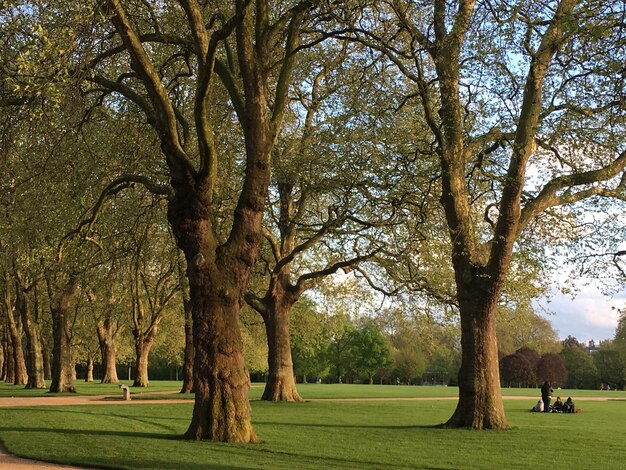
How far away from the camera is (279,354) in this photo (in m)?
30.6

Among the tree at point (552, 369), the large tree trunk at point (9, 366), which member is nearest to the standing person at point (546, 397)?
the large tree trunk at point (9, 366)

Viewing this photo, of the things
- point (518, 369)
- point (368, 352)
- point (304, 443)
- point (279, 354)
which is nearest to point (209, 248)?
point (304, 443)

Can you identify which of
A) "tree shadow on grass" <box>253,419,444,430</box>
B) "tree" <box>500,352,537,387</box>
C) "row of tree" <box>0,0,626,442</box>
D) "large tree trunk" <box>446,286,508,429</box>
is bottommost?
"tree" <box>500,352,537,387</box>

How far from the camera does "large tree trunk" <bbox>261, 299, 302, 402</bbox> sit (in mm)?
30328

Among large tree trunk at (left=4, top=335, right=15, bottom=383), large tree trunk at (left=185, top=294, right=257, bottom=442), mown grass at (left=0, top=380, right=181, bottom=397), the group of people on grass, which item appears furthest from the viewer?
large tree trunk at (left=4, top=335, right=15, bottom=383)

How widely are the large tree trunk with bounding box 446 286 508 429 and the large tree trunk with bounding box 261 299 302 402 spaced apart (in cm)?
1190

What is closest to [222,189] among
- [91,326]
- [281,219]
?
[281,219]

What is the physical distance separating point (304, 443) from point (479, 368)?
20.1 ft

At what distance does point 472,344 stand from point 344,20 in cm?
957

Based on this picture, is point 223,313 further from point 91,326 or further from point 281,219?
point 91,326

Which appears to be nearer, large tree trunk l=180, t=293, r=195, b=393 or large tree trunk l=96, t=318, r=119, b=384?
large tree trunk l=180, t=293, r=195, b=393

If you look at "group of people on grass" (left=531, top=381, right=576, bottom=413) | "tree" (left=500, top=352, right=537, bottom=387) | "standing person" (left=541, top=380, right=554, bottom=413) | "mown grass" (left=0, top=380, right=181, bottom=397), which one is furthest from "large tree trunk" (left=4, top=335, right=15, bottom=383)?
"tree" (left=500, top=352, right=537, bottom=387)

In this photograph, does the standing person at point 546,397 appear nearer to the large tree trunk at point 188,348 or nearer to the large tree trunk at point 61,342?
the large tree trunk at point 188,348

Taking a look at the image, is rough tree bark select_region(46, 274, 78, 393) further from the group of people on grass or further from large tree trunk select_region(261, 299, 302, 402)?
the group of people on grass
